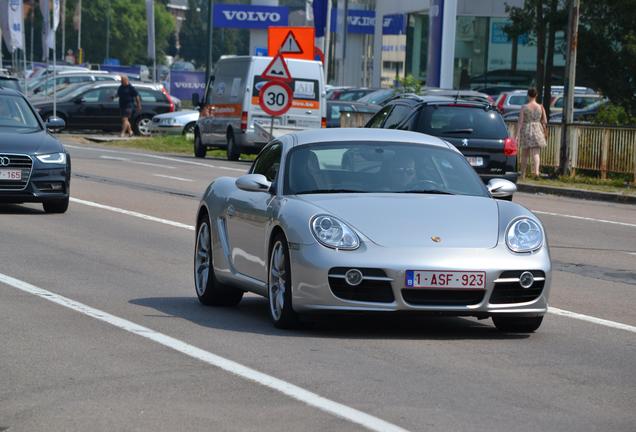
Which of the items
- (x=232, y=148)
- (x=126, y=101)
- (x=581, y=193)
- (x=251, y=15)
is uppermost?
(x=251, y=15)

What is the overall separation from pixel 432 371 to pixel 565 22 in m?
32.5

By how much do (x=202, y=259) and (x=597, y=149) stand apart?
64.0 feet

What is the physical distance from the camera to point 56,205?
747 inches

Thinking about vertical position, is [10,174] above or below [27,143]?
below

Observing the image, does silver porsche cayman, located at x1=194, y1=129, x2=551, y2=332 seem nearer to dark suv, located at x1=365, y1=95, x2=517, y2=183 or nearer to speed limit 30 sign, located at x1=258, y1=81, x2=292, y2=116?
dark suv, located at x1=365, y1=95, x2=517, y2=183

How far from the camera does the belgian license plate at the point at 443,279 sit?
29.3 ft

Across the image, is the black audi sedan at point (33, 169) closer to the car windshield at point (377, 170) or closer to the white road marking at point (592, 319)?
the car windshield at point (377, 170)

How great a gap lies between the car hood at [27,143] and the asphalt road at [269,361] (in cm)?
421

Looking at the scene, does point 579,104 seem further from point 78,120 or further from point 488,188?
point 488,188

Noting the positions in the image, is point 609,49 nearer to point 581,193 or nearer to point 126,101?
point 581,193

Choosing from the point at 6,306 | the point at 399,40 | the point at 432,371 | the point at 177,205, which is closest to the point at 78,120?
the point at 177,205

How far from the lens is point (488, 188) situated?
10.3m

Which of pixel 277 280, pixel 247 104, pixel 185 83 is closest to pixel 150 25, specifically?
pixel 185 83

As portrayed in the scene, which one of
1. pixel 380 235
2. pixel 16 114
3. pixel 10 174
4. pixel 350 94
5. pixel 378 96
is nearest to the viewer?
pixel 380 235
